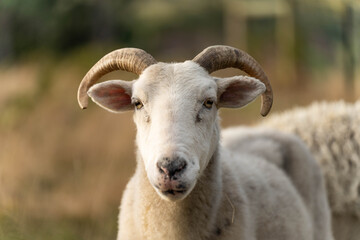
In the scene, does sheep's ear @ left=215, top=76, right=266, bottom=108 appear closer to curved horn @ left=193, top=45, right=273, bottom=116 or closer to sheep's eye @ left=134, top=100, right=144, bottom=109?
curved horn @ left=193, top=45, right=273, bottom=116

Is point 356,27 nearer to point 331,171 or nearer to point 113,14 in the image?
point 331,171

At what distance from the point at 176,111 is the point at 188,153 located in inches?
15.0

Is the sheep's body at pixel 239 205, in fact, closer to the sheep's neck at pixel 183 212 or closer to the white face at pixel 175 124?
the sheep's neck at pixel 183 212

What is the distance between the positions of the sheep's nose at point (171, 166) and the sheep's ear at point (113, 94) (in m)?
1.06

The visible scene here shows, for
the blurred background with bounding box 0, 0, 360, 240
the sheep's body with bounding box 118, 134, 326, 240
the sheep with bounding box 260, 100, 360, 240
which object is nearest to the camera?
the sheep's body with bounding box 118, 134, 326, 240

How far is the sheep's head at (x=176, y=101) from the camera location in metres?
3.80

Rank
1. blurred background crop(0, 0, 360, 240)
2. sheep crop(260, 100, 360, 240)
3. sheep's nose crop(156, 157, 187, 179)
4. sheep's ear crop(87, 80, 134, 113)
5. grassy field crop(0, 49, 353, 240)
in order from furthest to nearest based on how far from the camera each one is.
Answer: blurred background crop(0, 0, 360, 240) → sheep crop(260, 100, 360, 240) → grassy field crop(0, 49, 353, 240) → sheep's ear crop(87, 80, 134, 113) → sheep's nose crop(156, 157, 187, 179)

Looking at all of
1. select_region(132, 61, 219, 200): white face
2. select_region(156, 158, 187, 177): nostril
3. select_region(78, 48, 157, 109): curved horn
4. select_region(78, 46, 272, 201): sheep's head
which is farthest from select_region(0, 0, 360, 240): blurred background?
select_region(156, 158, 187, 177): nostril

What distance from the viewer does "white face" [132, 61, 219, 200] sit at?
3.77 meters

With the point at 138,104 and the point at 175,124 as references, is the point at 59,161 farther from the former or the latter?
the point at 175,124

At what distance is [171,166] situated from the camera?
146 inches

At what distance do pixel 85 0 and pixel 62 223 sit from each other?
18.4 metres

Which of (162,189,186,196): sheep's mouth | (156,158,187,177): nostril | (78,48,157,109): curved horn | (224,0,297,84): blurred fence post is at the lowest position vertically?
(162,189,186,196): sheep's mouth

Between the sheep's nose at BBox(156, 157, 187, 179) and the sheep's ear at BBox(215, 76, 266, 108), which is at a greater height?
the sheep's ear at BBox(215, 76, 266, 108)
